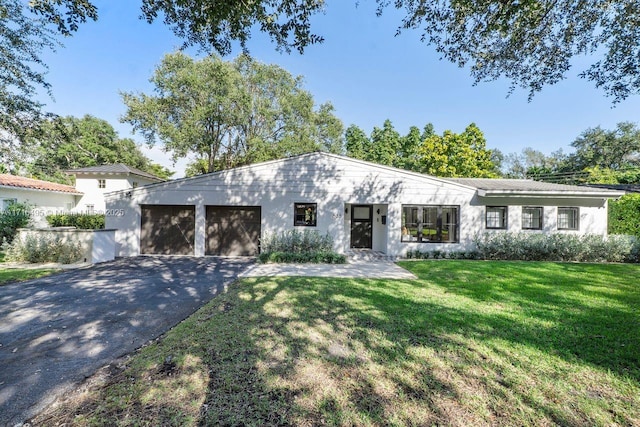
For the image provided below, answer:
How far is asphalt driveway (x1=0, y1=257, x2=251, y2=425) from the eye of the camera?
2613 millimetres

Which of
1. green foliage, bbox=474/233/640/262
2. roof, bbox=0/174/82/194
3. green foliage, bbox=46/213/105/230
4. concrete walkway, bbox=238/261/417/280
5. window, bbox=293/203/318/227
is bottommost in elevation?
concrete walkway, bbox=238/261/417/280

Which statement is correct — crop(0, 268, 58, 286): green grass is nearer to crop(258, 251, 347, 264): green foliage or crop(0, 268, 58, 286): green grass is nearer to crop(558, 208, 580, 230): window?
crop(258, 251, 347, 264): green foliage

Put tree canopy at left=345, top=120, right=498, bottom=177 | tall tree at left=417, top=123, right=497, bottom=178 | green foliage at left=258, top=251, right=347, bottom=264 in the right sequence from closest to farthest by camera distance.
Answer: green foliage at left=258, top=251, right=347, bottom=264 → tall tree at left=417, top=123, right=497, bottom=178 → tree canopy at left=345, top=120, right=498, bottom=177

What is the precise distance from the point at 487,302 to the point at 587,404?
9.27 feet

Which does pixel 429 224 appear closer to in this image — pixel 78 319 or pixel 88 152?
pixel 78 319

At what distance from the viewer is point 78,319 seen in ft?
13.9

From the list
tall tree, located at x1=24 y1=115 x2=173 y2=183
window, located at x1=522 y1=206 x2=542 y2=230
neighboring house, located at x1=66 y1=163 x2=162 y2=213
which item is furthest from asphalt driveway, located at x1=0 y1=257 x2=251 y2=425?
tall tree, located at x1=24 y1=115 x2=173 y2=183

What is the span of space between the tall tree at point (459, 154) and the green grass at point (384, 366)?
21.9 meters

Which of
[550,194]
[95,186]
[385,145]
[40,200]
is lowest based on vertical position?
[550,194]

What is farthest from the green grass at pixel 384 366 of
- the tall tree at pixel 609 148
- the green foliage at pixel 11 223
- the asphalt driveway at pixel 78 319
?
the tall tree at pixel 609 148

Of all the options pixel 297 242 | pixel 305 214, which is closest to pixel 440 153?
pixel 305 214

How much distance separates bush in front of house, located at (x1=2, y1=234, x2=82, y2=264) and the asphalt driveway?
140cm

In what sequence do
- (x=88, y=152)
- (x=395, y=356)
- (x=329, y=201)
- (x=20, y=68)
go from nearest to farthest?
(x=395, y=356) < (x=20, y=68) < (x=329, y=201) < (x=88, y=152)

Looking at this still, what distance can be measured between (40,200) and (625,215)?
32.5 metres
